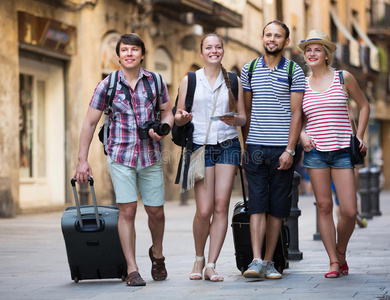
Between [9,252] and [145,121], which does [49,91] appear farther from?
[145,121]

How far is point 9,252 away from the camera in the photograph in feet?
32.7

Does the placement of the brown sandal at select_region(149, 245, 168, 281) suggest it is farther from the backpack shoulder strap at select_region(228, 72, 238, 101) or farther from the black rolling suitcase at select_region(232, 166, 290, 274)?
the backpack shoulder strap at select_region(228, 72, 238, 101)

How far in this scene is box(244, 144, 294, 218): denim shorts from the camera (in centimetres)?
716

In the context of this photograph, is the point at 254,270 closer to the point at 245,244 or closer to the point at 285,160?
the point at 245,244

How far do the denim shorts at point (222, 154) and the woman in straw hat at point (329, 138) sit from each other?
57 cm

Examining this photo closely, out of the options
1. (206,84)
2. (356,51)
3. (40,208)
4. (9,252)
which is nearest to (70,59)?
(40,208)

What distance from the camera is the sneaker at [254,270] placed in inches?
277

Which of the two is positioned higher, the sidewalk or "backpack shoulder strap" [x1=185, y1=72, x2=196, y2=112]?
"backpack shoulder strap" [x1=185, y1=72, x2=196, y2=112]

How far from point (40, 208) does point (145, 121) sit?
35.6ft

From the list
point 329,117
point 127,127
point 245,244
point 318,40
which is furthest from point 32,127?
point 329,117

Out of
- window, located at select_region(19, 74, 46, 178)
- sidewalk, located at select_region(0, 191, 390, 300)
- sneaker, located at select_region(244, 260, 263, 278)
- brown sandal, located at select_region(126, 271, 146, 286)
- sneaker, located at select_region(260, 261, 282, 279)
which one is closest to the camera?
sidewalk, located at select_region(0, 191, 390, 300)

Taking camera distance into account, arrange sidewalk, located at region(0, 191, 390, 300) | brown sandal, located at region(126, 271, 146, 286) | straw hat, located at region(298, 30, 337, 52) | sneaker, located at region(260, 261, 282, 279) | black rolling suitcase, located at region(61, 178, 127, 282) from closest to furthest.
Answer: sidewalk, located at region(0, 191, 390, 300), brown sandal, located at region(126, 271, 146, 286), black rolling suitcase, located at region(61, 178, 127, 282), sneaker, located at region(260, 261, 282, 279), straw hat, located at region(298, 30, 337, 52)

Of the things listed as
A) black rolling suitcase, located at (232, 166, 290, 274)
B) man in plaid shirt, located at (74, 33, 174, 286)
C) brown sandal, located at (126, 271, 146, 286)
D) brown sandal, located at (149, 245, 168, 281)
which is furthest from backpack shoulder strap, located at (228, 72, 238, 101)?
brown sandal, located at (126, 271, 146, 286)

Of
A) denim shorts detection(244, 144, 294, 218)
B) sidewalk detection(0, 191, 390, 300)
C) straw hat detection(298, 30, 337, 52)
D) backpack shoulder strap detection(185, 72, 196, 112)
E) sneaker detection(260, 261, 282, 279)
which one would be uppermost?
straw hat detection(298, 30, 337, 52)
